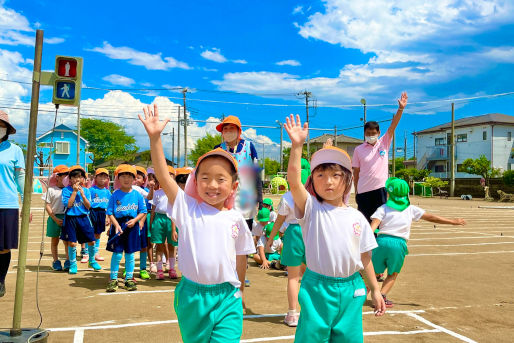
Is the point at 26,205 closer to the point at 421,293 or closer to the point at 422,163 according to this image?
the point at 421,293

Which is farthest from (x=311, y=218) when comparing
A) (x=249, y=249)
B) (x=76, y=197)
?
(x=76, y=197)

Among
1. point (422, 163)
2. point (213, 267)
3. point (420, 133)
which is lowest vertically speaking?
point (213, 267)

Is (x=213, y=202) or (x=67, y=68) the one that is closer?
(x=213, y=202)

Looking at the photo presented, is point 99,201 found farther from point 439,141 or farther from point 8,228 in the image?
point 439,141

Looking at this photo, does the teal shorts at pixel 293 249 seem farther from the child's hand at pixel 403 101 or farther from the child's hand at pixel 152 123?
the child's hand at pixel 152 123

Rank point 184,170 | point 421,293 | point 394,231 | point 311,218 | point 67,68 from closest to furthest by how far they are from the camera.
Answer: point 311,218 → point 67,68 → point 394,231 → point 421,293 → point 184,170

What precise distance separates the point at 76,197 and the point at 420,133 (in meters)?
65.1

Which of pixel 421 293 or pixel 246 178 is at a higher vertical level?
pixel 246 178

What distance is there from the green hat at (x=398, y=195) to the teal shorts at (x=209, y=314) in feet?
11.7

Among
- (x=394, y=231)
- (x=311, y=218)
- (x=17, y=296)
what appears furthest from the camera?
(x=394, y=231)

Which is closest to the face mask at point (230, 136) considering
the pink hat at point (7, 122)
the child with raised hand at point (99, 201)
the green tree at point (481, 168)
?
the pink hat at point (7, 122)

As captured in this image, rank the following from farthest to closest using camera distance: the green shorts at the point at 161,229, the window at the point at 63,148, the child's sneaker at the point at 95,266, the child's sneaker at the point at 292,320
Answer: the window at the point at 63,148, the child's sneaker at the point at 95,266, the green shorts at the point at 161,229, the child's sneaker at the point at 292,320

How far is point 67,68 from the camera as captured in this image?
4.43 metres

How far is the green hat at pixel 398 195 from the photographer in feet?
18.9
